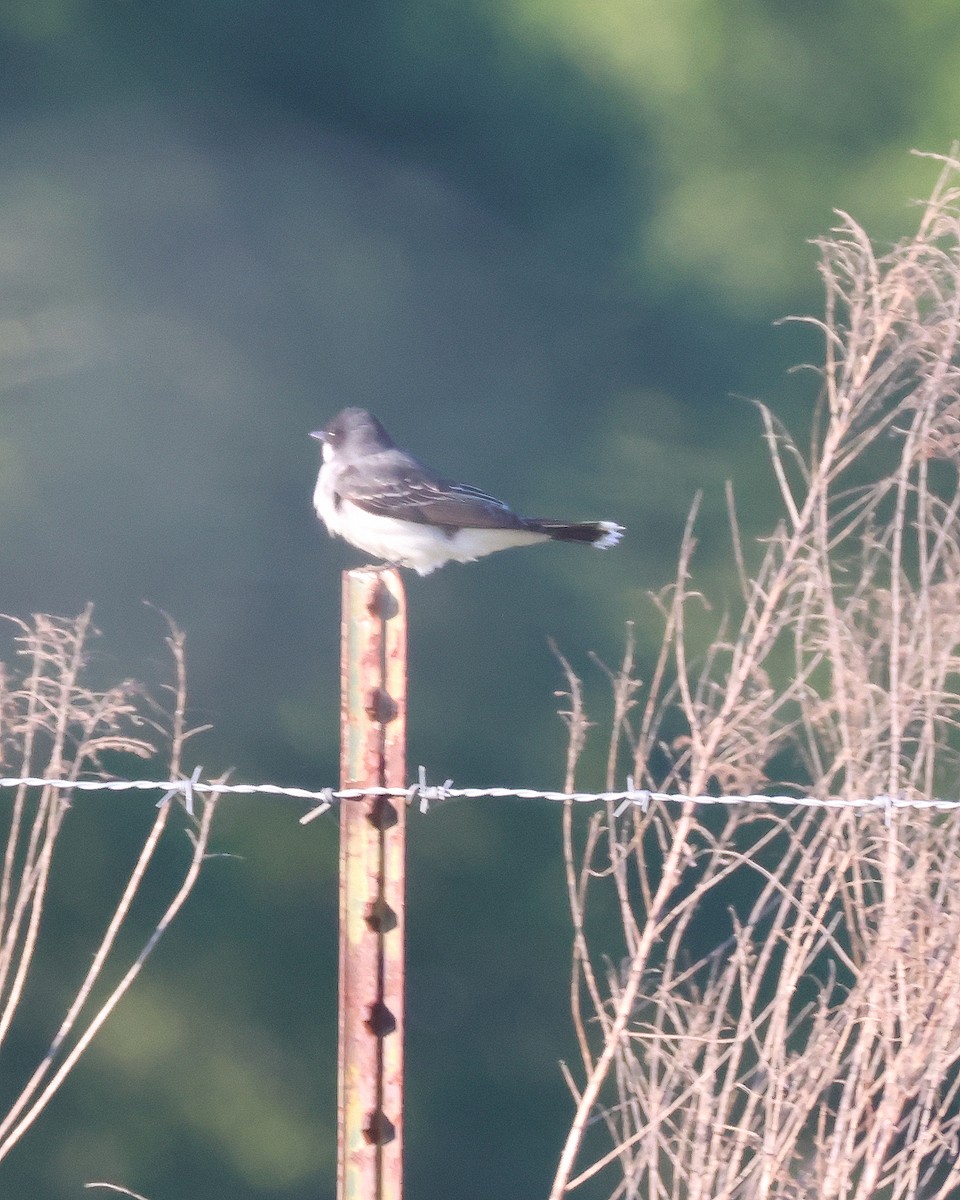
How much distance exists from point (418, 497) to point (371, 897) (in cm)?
205

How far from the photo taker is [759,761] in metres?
3.03

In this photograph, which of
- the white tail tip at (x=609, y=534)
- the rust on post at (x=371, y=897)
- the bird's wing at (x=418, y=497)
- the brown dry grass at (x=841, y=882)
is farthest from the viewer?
the bird's wing at (x=418, y=497)

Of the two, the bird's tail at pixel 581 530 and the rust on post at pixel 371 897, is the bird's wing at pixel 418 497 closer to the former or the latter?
the bird's tail at pixel 581 530

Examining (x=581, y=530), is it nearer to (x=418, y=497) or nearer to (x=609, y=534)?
(x=609, y=534)

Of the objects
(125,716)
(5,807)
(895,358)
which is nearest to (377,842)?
(895,358)

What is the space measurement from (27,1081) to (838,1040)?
2056mm

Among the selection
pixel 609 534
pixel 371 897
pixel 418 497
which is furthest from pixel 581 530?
pixel 371 897

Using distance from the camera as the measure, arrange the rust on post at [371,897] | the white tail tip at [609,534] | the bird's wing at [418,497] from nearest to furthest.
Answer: the rust on post at [371,897] → the white tail tip at [609,534] → the bird's wing at [418,497]

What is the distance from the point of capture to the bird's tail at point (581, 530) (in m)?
3.71

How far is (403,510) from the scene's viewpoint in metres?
3.95

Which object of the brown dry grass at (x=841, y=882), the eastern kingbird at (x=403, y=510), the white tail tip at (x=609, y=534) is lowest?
the brown dry grass at (x=841, y=882)

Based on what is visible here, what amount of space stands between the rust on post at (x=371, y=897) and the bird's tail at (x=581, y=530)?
1.73 metres

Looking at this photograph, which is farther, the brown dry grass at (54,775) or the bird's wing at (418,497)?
the bird's wing at (418,497)

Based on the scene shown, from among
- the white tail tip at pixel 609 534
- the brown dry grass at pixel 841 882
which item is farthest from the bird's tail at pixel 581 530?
the brown dry grass at pixel 841 882
